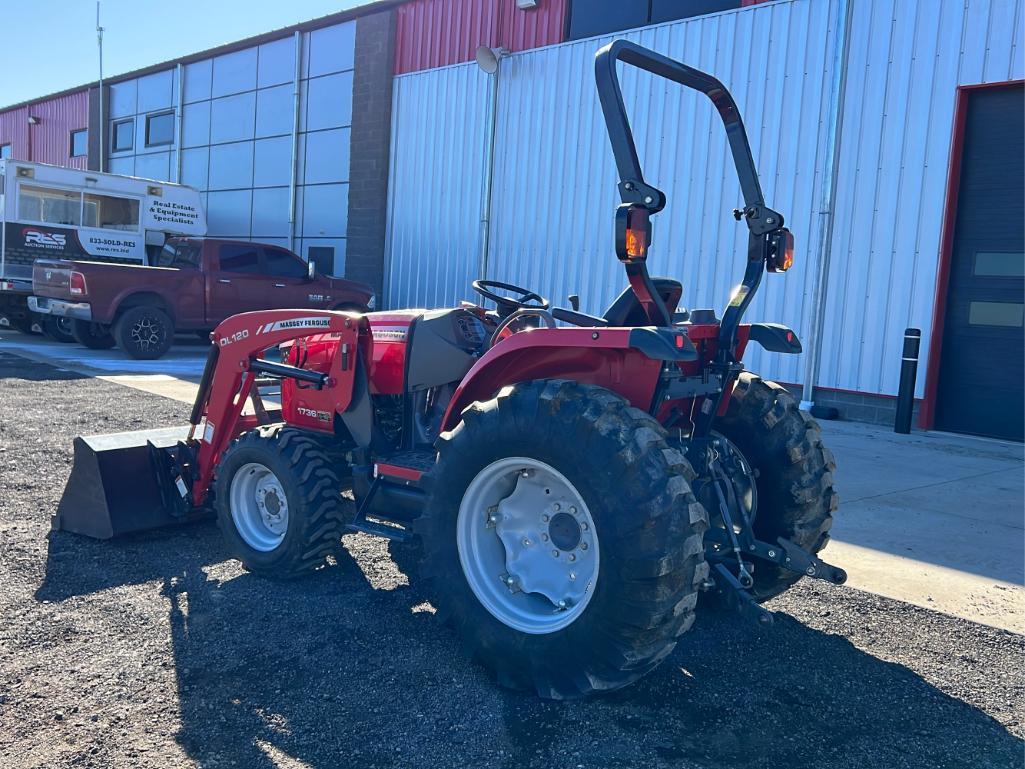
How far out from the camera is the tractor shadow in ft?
9.14

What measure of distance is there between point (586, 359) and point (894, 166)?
314 inches

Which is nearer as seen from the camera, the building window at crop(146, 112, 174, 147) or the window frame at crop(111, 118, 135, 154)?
the building window at crop(146, 112, 174, 147)

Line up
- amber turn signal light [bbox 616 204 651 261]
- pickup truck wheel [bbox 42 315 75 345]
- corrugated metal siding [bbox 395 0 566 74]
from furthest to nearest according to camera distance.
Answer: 1. pickup truck wheel [bbox 42 315 75 345]
2. corrugated metal siding [bbox 395 0 566 74]
3. amber turn signal light [bbox 616 204 651 261]

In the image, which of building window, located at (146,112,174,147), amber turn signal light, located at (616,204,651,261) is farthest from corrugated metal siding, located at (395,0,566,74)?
amber turn signal light, located at (616,204,651,261)

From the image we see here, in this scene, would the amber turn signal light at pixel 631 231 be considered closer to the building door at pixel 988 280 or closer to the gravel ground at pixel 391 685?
the gravel ground at pixel 391 685

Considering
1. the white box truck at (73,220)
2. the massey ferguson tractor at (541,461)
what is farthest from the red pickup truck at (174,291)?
the massey ferguson tractor at (541,461)

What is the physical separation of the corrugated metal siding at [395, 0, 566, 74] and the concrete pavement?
25.6 ft

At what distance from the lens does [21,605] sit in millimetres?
3812

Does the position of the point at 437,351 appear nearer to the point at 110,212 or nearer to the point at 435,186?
the point at 435,186

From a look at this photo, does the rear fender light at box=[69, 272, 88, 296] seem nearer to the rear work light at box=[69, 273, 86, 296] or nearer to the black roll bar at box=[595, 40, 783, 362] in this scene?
the rear work light at box=[69, 273, 86, 296]

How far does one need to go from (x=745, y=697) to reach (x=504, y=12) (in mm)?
13303

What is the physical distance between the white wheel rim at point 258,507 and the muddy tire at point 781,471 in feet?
7.35

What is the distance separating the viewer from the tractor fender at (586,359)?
298 cm

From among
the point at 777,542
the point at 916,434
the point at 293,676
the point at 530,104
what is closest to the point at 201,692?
the point at 293,676
